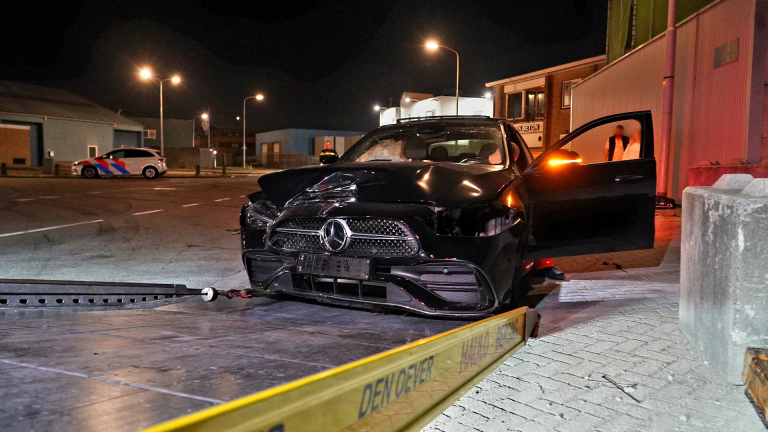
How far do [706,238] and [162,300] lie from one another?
4075 millimetres

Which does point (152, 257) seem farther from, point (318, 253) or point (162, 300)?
point (318, 253)

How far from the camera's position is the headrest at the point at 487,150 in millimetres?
5035

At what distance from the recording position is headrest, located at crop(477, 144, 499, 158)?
503 cm

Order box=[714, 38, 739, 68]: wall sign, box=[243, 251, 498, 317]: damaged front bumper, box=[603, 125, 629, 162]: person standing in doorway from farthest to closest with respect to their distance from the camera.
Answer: box=[714, 38, 739, 68]: wall sign
box=[603, 125, 629, 162]: person standing in doorway
box=[243, 251, 498, 317]: damaged front bumper

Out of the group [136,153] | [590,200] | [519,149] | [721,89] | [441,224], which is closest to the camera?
[441,224]

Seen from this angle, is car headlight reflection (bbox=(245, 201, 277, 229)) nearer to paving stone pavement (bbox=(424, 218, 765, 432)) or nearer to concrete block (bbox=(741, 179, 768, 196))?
paving stone pavement (bbox=(424, 218, 765, 432))

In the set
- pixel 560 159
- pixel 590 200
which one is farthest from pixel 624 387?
pixel 560 159

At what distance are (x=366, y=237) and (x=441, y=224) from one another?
488 mm

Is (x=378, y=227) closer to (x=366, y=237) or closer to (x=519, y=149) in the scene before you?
(x=366, y=237)

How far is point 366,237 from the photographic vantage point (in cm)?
374

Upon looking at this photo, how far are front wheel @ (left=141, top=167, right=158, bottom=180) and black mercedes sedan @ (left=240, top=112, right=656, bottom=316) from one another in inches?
1025

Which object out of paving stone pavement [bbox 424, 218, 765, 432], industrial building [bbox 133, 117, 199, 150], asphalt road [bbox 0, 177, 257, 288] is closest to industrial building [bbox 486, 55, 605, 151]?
asphalt road [bbox 0, 177, 257, 288]

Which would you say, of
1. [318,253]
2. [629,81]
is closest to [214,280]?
[318,253]

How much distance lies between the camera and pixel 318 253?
12.7ft
